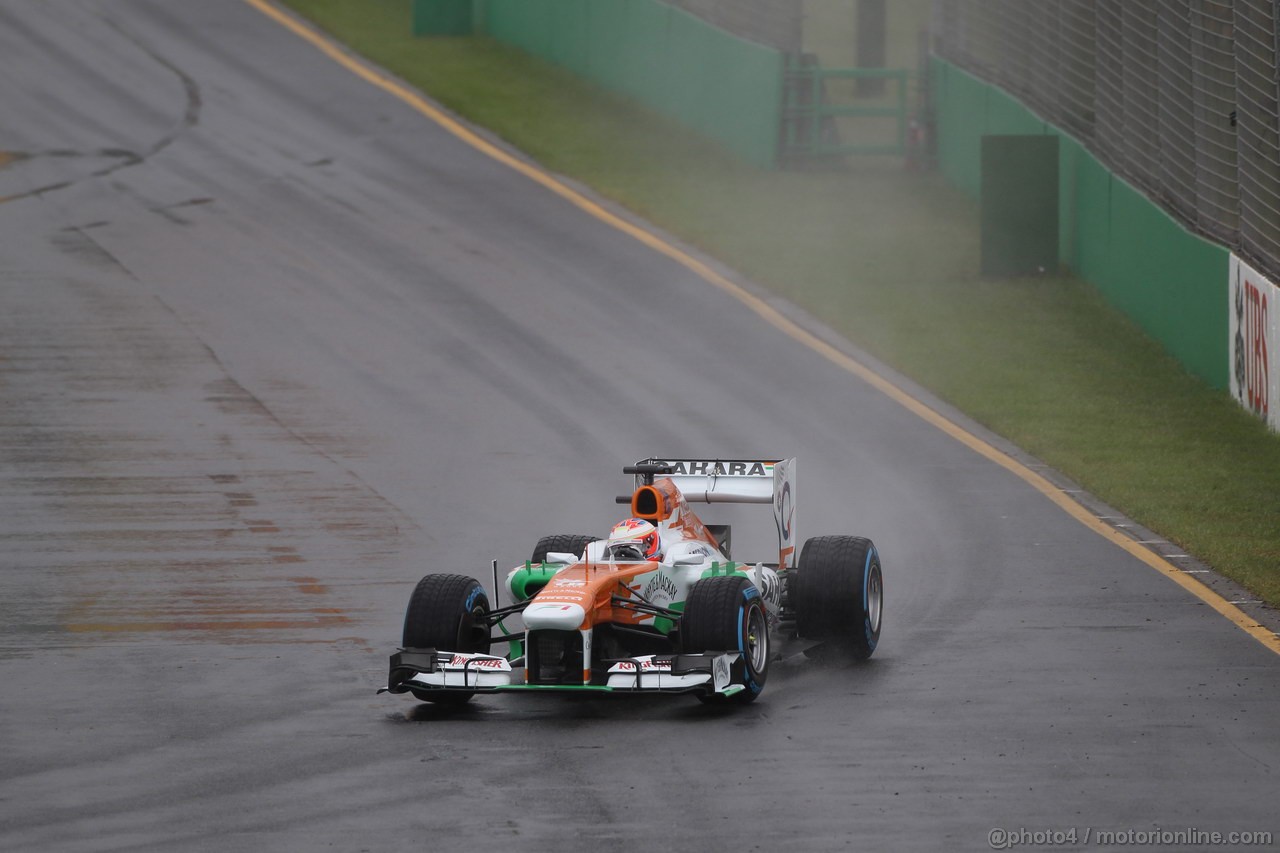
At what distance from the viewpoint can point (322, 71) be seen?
36219mm

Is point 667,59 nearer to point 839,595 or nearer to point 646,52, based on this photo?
point 646,52

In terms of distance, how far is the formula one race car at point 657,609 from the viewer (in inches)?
428

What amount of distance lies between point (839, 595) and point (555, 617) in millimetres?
2162

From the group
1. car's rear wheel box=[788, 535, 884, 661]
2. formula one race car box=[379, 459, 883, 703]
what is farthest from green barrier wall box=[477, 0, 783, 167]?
car's rear wheel box=[788, 535, 884, 661]

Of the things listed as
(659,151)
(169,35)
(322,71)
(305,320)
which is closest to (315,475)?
(305,320)

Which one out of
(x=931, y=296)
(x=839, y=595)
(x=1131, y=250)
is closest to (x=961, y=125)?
(x=931, y=296)

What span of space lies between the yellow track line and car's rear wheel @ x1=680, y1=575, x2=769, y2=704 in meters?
3.40

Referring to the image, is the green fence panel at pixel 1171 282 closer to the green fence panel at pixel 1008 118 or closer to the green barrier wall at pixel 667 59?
the green fence panel at pixel 1008 118

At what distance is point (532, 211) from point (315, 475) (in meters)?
10.9

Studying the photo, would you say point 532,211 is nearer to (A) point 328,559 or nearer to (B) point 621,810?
(A) point 328,559

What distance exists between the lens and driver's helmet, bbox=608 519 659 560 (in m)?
11.7

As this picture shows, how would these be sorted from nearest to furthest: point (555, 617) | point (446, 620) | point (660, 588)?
1. point (555, 617)
2. point (446, 620)
3. point (660, 588)

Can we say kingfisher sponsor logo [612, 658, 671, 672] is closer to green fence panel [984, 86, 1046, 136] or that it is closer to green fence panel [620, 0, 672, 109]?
green fence panel [984, 86, 1046, 136]

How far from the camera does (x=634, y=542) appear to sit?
11758 millimetres
